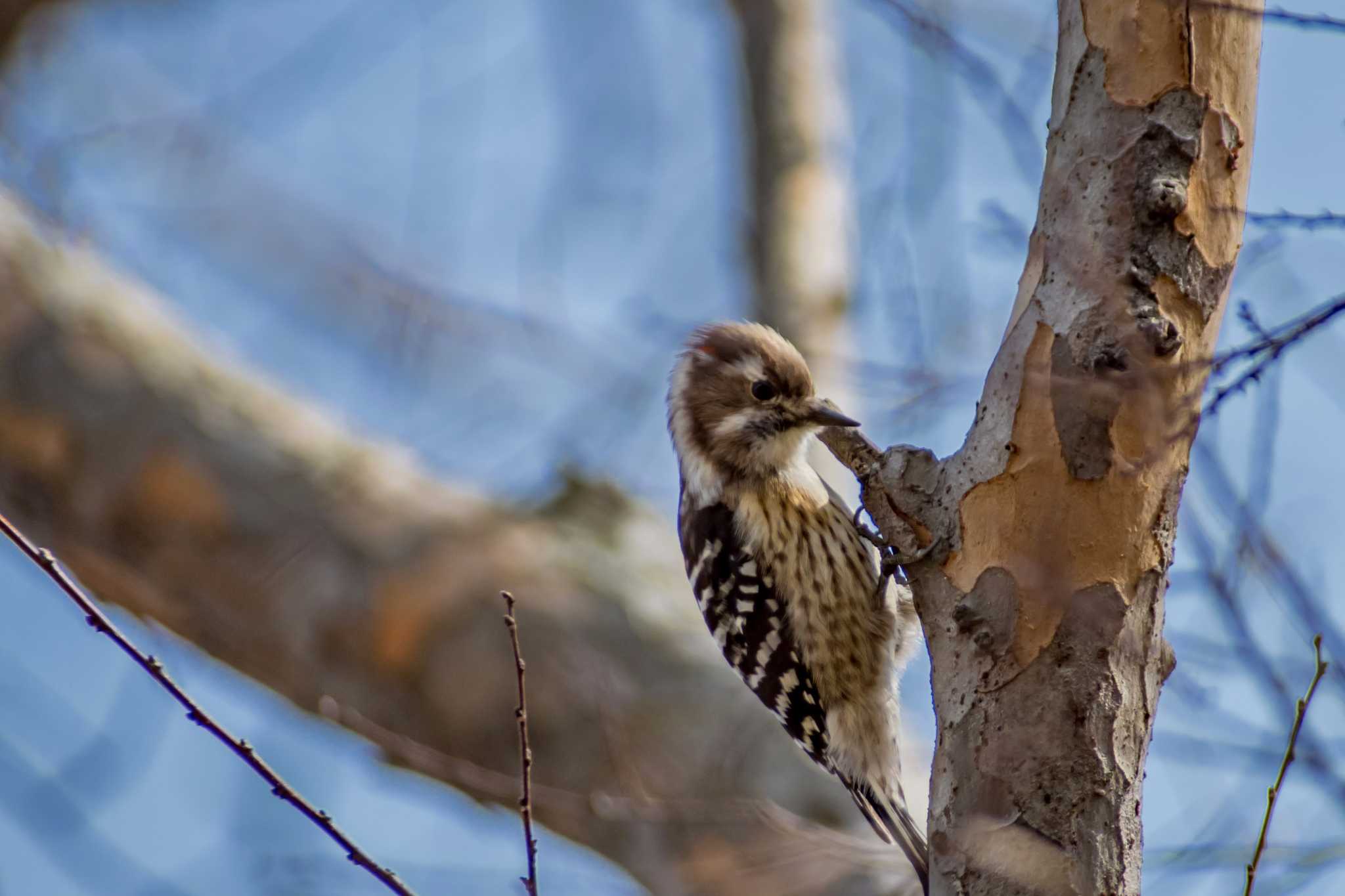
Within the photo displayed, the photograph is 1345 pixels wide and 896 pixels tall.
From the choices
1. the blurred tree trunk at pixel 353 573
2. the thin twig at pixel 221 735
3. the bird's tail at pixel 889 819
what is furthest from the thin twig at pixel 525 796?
the blurred tree trunk at pixel 353 573

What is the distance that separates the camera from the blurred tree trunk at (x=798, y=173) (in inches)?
258

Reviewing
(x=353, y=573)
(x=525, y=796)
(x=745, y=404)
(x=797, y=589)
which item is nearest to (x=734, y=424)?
(x=745, y=404)

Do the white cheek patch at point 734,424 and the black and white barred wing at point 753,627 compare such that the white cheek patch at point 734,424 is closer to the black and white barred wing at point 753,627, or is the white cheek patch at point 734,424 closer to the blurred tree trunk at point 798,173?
the black and white barred wing at point 753,627

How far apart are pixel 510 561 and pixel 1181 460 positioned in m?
3.09

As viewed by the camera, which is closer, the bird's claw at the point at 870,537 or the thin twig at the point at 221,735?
the thin twig at the point at 221,735

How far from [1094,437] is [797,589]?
1.88m

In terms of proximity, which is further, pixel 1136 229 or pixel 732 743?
pixel 732 743

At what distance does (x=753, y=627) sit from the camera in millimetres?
4238

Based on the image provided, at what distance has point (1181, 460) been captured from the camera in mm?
2375

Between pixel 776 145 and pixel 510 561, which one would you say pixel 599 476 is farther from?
pixel 776 145

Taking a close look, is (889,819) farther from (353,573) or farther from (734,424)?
(353,573)

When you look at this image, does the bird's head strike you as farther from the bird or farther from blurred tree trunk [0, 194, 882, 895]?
blurred tree trunk [0, 194, 882, 895]

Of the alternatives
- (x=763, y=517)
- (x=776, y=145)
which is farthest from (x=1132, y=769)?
(x=776, y=145)

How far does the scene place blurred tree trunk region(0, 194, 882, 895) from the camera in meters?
4.65
